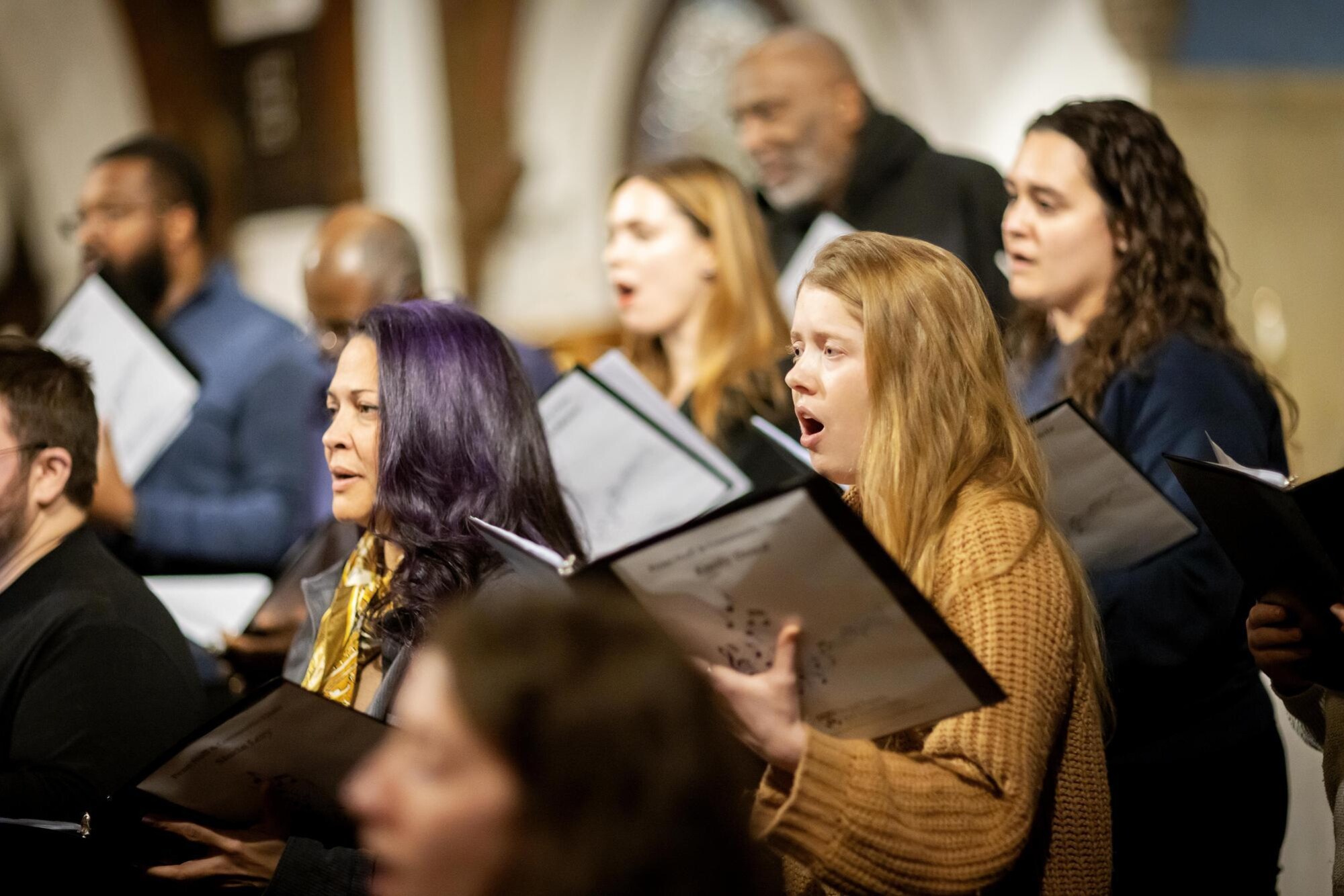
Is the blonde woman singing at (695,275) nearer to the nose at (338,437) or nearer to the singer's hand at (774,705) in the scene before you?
the nose at (338,437)

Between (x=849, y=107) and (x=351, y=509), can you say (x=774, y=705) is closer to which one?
(x=351, y=509)

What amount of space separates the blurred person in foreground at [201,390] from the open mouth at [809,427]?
5.79 feet

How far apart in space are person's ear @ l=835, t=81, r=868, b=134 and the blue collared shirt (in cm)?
153

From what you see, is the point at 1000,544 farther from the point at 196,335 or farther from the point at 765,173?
the point at 196,335

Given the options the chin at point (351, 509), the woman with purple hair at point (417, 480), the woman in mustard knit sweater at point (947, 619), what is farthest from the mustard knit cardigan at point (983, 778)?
the chin at point (351, 509)

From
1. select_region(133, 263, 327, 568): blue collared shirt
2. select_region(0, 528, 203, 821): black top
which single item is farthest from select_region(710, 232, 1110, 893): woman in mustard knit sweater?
select_region(133, 263, 327, 568): blue collared shirt

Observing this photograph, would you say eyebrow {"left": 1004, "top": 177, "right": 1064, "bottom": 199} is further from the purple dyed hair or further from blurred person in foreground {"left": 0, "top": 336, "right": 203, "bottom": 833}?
blurred person in foreground {"left": 0, "top": 336, "right": 203, "bottom": 833}

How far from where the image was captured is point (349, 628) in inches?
95.5

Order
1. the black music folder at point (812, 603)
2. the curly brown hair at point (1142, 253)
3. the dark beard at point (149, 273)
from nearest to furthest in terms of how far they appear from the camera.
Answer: the black music folder at point (812, 603), the curly brown hair at point (1142, 253), the dark beard at point (149, 273)

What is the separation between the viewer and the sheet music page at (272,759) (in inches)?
75.5

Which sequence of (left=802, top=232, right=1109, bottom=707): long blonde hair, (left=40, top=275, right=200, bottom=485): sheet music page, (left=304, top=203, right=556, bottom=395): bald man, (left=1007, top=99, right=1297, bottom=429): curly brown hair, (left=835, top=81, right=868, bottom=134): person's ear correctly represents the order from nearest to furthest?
(left=802, top=232, right=1109, bottom=707): long blonde hair
(left=1007, top=99, right=1297, bottom=429): curly brown hair
(left=40, top=275, right=200, bottom=485): sheet music page
(left=304, top=203, right=556, bottom=395): bald man
(left=835, top=81, right=868, bottom=134): person's ear

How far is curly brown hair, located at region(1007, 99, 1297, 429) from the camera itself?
2709mm

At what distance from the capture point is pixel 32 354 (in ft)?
8.93

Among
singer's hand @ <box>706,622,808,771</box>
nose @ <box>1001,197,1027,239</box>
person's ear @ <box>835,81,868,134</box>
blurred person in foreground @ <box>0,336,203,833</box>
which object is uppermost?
person's ear @ <box>835,81,868,134</box>
